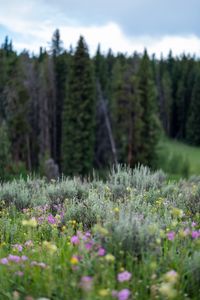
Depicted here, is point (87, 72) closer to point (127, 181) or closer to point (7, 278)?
point (127, 181)

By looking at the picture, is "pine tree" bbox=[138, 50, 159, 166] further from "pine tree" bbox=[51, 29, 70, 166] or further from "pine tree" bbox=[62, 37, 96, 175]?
"pine tree" bbox=[51, 29, 70, 166]

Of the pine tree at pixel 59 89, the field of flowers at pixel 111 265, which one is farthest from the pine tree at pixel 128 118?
the field of flowers at pixel 111 265

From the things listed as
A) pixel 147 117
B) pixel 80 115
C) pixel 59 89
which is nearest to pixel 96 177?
pixel 80 115

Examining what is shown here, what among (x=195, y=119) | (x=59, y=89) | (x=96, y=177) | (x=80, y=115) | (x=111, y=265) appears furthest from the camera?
(x=195, y=119)

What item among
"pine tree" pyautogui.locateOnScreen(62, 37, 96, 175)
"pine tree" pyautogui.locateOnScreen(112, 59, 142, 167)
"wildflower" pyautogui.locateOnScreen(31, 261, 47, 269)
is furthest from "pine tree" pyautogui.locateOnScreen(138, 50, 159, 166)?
"wildflower" pyautogui.locateOnScreen(31, 261, 47, 269)

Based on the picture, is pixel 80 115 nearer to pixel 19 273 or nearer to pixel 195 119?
pixel 195 119

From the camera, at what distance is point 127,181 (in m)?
6.21

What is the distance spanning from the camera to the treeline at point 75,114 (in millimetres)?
39875

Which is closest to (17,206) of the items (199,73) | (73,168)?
(73,168)

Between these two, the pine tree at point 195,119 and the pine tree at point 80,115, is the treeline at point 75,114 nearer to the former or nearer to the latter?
the pine tree at point 80,115

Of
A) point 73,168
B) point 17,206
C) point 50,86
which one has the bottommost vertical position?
point 73,168

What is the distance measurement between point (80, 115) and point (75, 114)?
1.90 ft

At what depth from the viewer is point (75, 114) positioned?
131 feet

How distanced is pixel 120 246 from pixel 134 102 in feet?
131
